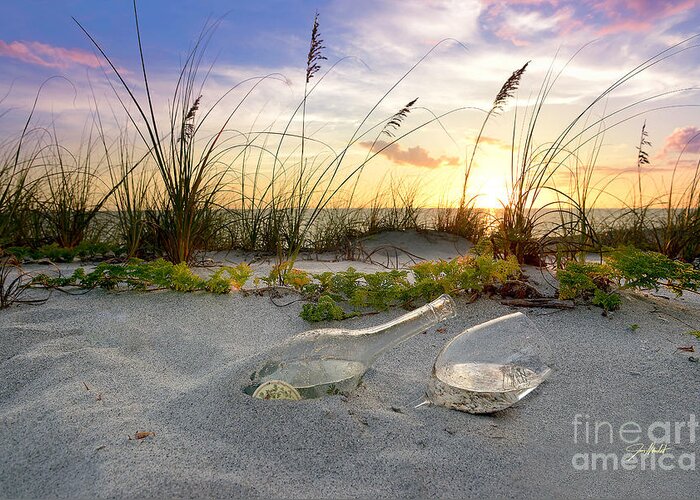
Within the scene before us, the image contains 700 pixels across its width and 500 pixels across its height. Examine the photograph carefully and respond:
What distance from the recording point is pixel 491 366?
2205 millimetres

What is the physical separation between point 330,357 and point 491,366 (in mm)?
634

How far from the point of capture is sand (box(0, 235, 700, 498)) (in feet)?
5.67

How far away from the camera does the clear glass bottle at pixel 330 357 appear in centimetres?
218

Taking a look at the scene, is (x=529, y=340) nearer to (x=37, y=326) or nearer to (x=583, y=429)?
(x=583, y=429)

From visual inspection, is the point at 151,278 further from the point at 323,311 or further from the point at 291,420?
the point at 291,420

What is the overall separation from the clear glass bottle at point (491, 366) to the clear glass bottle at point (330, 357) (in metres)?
0.16

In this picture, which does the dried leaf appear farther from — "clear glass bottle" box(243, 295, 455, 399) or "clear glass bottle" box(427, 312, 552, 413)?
"clear glass bottle" box(427, 312, 552, 413)

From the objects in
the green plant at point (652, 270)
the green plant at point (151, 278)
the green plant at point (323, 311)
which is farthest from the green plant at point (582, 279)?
the green plant at point (151, 278)

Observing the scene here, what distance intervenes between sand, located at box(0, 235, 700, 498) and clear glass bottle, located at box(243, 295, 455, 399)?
76 millimetres

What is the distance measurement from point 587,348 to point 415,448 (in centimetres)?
132

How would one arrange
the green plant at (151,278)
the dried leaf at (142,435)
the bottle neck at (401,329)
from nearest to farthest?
the dried leaf at (142,435)
the bottle neck at (401,329)
the green plant at (151,278)
